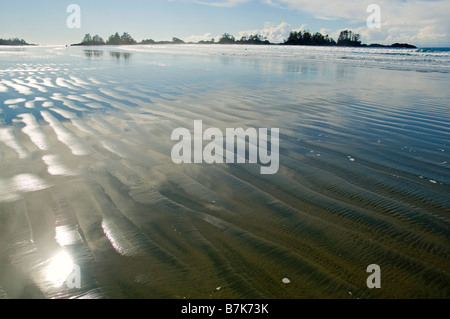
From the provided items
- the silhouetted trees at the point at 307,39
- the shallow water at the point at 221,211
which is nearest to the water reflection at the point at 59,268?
the shallow water at the point at 221,211

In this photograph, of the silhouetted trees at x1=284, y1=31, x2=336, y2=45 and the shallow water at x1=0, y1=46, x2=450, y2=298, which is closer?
the shallow water at x1=0, y1=46, x2=450, y2=298

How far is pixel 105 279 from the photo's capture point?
2498mm

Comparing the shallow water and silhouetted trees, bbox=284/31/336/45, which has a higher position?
silhouetted trees, bbox=284/31/336/45

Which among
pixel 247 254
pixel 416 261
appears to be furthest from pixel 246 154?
pixel 416 261

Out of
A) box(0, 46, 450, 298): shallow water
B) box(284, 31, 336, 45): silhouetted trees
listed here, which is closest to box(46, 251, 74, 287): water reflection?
box(0, 46, 450, 298): shallow water

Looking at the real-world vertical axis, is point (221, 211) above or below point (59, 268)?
above

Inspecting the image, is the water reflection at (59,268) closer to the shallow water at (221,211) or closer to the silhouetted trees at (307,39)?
the shallow water at (221,211)

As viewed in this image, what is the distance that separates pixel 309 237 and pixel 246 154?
8.04 feet

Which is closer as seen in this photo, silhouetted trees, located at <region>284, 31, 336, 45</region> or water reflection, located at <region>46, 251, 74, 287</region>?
water reflection, located at <region>46, 251, 74, 287</region>

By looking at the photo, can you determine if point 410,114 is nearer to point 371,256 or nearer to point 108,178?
point 371,256

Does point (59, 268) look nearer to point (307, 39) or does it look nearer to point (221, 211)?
point (221, 211)

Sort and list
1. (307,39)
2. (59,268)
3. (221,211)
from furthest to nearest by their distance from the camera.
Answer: (307,39), (221,211), (59,268)

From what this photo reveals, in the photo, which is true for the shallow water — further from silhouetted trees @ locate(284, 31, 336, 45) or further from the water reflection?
silhouetted trees @ locate(284, 31, 336, 45)

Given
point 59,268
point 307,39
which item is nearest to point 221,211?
point 59,268
